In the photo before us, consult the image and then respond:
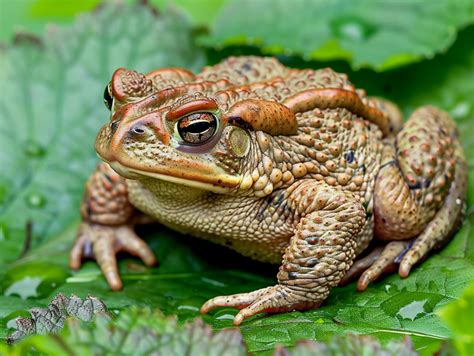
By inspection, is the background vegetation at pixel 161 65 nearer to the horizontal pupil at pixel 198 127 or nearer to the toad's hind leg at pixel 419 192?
the toad's hind leg at pixel 419 192

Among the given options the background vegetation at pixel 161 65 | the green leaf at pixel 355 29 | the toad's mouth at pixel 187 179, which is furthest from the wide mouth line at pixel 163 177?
the green leaf at pixel 355 29

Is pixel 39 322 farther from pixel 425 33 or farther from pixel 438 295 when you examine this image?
pixel 425 33

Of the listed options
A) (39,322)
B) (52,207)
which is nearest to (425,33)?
(52,207)

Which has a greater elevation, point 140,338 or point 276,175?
point 276,175

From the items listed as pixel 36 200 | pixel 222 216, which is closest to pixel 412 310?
pixel 222 216

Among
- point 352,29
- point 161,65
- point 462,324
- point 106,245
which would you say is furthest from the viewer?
point 161,65

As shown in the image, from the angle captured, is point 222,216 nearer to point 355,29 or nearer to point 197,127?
point 197,127

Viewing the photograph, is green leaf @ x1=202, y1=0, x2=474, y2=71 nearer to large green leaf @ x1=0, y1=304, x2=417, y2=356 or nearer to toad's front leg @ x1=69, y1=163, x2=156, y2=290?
toad's front leg @ x1=69, y1=163, x2=156, y2=290
